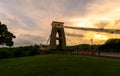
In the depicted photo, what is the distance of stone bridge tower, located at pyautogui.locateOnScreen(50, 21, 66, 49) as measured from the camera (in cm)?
9525

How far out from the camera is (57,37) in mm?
98000

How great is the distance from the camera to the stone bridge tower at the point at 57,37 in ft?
313

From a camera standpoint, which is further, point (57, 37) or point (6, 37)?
point (57, 37)

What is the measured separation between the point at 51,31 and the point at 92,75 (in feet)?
259

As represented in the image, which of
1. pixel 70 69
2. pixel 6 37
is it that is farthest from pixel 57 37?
pixel 70 69

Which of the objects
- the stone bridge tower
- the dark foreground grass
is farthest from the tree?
the stone bridge tower

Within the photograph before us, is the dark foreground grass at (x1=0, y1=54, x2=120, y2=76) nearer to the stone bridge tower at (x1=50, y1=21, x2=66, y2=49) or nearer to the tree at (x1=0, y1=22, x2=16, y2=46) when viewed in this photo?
the tree at (x1=0, y1=22, x2=16, y2=46)

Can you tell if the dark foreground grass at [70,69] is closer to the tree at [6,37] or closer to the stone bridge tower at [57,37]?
the tree at [6,37]

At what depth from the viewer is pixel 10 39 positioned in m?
51.5

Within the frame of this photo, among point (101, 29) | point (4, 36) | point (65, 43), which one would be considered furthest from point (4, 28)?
point (65, 43)

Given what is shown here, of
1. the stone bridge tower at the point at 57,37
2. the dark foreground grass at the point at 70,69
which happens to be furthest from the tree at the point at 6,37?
the stone bridge tower at the point at 57,37

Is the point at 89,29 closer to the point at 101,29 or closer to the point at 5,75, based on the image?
the point at 101,29

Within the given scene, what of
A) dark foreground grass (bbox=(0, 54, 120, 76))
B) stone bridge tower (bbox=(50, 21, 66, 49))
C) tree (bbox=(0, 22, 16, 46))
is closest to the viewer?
dark foreground grass (bbox=(0, 54, 120, 76))

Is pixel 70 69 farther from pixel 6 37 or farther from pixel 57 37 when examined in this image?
pixel 57 37
